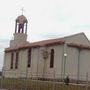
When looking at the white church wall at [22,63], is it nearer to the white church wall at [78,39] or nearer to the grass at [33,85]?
the grass at [33,85]

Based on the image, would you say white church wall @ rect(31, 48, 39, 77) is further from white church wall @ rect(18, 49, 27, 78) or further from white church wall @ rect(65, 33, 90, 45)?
white church wall @ rect(65, 33, 90, 45)

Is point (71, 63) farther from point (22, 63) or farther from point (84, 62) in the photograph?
point (22, 63)

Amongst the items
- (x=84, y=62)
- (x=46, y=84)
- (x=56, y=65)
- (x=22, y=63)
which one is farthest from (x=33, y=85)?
(x=22, y=63)

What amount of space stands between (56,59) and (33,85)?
436cm

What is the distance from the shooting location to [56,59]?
38938mm

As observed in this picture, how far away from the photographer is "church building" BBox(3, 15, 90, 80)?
37.9 meters

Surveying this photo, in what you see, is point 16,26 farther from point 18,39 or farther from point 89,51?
point 89,51

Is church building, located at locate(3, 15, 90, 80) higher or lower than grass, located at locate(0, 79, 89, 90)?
higher

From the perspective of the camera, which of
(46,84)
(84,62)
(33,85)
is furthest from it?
(84,62)

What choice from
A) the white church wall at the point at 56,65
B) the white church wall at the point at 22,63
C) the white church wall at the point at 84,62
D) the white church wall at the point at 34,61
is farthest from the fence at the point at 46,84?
the white church wall at the point at 22,63

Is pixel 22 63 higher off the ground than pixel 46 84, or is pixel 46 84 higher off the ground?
pixel 22 63

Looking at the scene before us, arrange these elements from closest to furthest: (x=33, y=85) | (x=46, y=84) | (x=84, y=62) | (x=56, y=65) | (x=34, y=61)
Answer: (x=46, y=84) < (x=33, y=85) < (x=56, y=65) < (x=84, y=62) < (x=34, y=61)

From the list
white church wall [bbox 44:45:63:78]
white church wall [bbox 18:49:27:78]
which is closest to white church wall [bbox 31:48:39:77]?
white church wall [bbox 18:49:27:78]

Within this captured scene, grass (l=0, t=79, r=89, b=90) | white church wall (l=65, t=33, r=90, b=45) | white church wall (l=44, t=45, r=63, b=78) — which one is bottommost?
grass (l=0, t=79, r=89, b=90)
